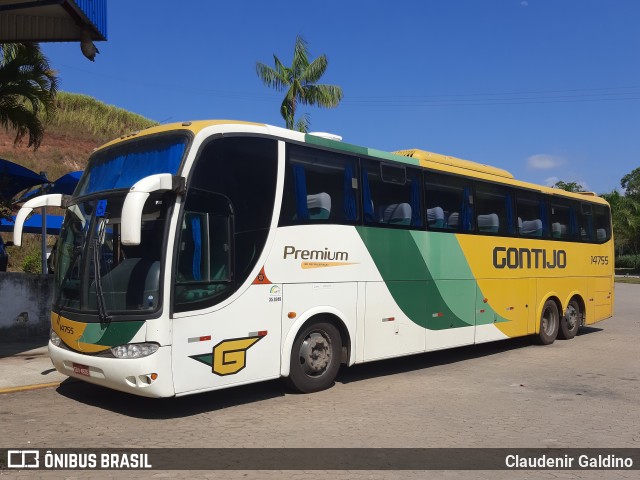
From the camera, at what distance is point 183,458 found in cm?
541

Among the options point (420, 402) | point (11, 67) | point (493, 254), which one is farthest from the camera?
point (11, 67)

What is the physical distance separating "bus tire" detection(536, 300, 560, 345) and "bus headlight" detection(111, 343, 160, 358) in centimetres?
942

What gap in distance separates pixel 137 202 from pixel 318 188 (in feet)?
9.60

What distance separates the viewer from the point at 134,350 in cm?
648

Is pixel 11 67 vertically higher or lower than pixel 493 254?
higher

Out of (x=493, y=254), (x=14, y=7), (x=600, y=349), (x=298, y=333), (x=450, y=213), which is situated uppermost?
(x=14, y=7)

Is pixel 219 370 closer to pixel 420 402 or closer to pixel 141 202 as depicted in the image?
pixel 141 202

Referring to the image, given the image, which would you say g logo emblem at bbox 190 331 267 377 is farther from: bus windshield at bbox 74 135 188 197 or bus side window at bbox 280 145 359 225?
bus windshield at bbox 74 135 188 197

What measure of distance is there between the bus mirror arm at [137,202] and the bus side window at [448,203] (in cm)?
495

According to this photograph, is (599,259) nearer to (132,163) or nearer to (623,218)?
(132,163)

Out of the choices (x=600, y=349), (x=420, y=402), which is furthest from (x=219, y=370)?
(x=600, y=349)

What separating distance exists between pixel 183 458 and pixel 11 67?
12302 millimetres

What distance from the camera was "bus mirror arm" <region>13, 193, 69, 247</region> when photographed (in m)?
7.54

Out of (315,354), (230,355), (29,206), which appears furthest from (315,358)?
(29,206)
